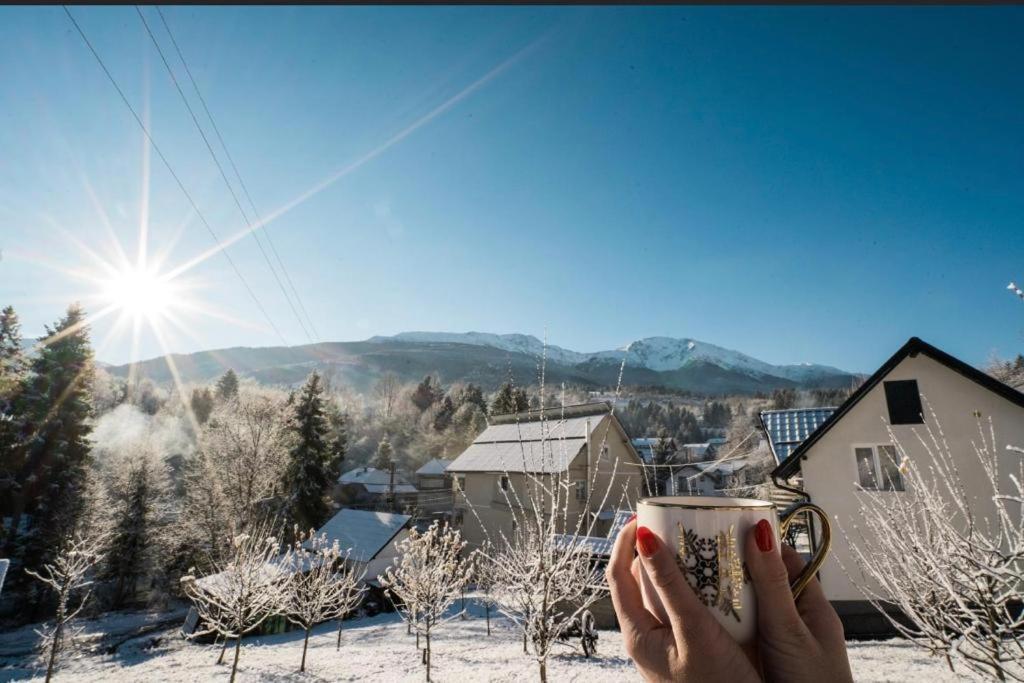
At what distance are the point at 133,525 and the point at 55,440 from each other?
5879mm

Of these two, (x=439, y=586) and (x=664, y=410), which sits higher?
(x=664, y=410)

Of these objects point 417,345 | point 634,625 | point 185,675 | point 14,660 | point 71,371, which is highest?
point 417,345

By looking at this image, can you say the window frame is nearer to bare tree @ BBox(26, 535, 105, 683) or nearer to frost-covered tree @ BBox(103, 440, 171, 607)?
bare tree @ BBox(26, 535, 105, 683)

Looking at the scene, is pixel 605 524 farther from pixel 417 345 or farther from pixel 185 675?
pixel 417 345

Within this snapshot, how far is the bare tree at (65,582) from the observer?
41.5 ft

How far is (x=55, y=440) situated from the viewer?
874 inches

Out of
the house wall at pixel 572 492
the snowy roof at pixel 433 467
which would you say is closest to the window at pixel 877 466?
the house wall at pixel 572 492

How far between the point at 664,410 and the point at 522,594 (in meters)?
67.3

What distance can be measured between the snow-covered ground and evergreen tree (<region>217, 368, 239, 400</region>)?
3080cm

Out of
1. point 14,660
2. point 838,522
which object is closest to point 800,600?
point 838,522

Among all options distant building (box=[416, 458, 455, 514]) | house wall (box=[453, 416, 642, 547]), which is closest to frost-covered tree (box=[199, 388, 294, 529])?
house wall (box=[453, 416, 642, 547])

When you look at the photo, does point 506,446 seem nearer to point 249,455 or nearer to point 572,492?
point 572,492

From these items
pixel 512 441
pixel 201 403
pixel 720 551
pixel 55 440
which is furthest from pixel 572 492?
pixel 201 403

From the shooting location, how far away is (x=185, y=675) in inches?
525
